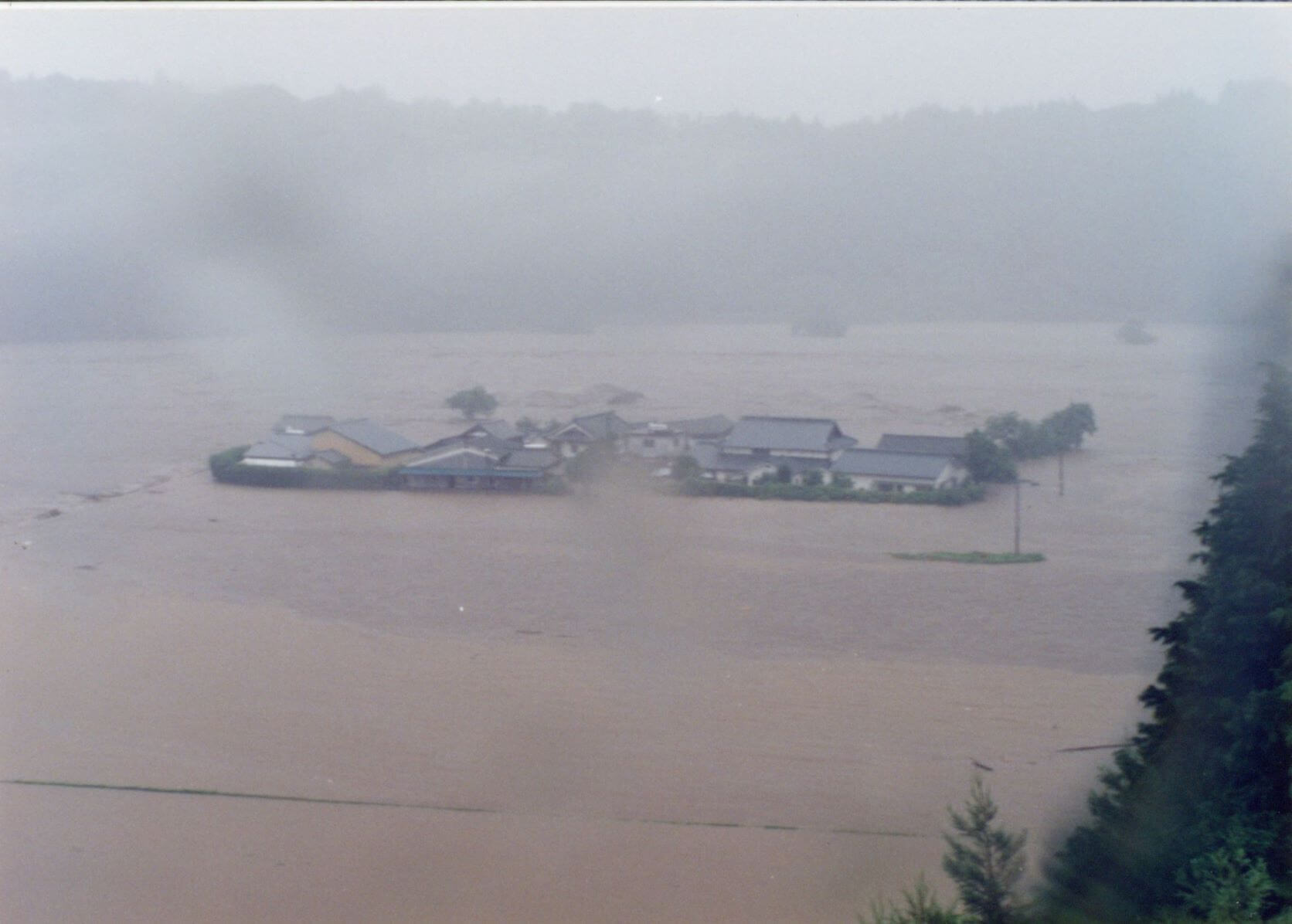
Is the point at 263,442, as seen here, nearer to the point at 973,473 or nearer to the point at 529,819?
the point at 529,819

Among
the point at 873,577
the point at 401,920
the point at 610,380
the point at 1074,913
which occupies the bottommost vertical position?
the point at 401,920

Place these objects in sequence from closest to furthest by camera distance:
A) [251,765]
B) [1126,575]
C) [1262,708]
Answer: [1262,708]
[251,765]
[1126,575]

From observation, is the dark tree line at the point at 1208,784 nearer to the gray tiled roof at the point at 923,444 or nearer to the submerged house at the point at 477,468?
the gray tiled roof at the point at 923,444

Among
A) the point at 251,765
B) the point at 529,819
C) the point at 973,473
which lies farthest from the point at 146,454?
the point at 973,473

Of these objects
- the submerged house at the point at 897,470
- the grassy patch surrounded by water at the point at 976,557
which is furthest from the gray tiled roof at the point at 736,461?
the grassy patch surrounded by water at the point at 976,557

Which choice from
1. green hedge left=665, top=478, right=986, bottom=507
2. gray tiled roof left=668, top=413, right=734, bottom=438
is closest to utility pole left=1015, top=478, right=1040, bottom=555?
green hedge left=665, top=478, right=986, bottom=507

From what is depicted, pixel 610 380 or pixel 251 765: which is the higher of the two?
pixel 610 380
